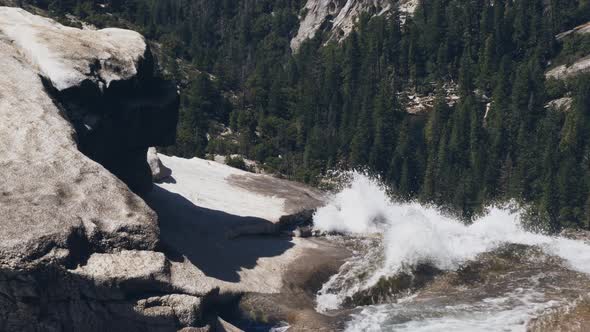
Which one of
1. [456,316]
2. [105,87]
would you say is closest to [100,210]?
[105,87]

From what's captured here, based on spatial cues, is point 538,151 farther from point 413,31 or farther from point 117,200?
point 117,200

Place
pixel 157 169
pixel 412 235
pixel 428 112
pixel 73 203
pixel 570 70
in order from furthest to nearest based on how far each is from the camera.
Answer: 1. pixel 570 70
2. pixel 428 112
3. pixel 157 169
4. pixel 412 235
5. pixel 73 203

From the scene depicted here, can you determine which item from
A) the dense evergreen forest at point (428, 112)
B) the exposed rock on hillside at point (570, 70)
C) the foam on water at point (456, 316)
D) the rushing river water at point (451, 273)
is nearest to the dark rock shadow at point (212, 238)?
the rushing river water at point (451, 273)

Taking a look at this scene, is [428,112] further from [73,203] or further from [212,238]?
[73,203]

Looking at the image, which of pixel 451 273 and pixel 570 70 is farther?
pixel 570 70

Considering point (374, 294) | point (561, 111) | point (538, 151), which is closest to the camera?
point (374, 294)

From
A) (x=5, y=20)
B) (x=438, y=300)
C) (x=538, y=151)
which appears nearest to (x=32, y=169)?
(x=5, y=20)
